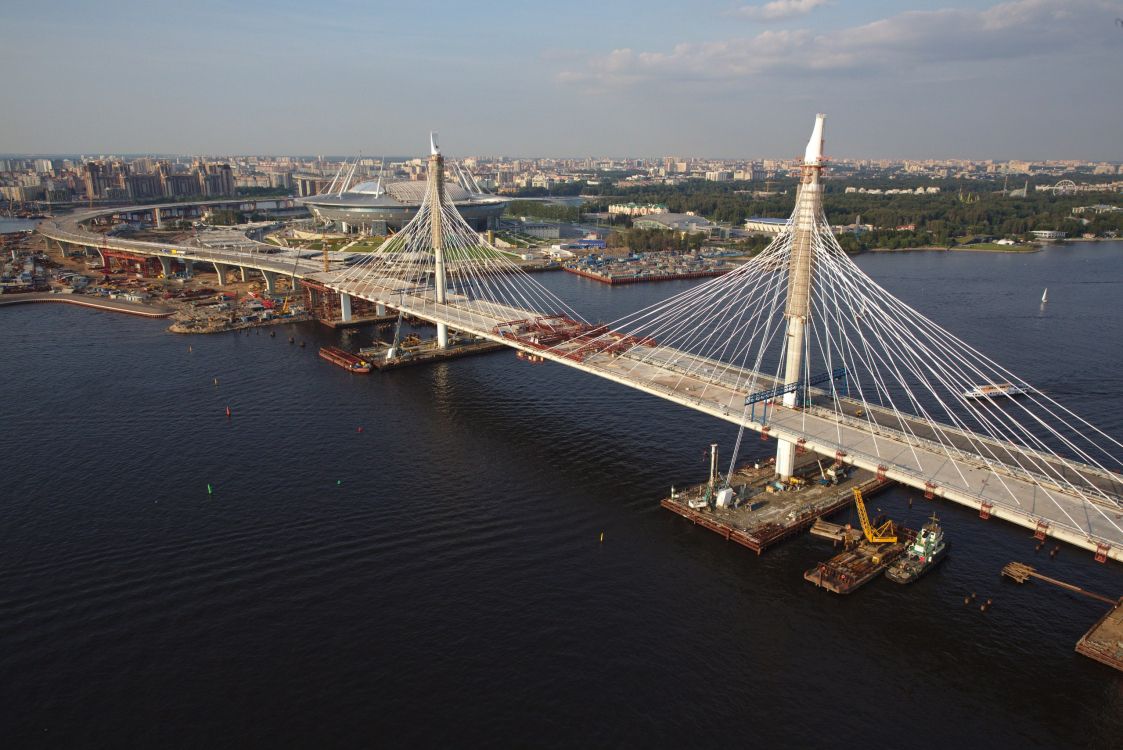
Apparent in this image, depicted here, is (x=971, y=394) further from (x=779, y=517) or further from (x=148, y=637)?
(x=148, y=637)

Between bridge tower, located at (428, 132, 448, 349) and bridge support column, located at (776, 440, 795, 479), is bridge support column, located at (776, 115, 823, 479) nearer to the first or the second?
bridge support column, located at (776, 440, 795, 479)

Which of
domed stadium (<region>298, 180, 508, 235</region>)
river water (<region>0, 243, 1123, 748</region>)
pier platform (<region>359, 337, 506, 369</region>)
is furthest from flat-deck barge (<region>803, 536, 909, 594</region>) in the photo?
domed stadium (<region>298, 180, 508, 235</region>)

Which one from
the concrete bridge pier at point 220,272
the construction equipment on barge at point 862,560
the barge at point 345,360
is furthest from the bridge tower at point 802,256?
the concrete bridge pier at point 220,272

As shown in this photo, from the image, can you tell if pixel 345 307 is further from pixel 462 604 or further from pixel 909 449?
pixel 909 449

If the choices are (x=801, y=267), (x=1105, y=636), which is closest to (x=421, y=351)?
(x=801, y=267)

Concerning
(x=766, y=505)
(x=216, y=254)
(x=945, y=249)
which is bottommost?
(x=766, y=505)

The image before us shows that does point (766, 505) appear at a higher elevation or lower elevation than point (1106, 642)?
higher
